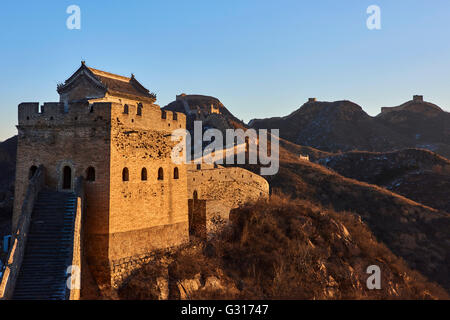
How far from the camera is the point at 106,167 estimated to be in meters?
11.5

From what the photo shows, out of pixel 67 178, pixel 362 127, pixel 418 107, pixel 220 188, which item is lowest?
pixel 220 188

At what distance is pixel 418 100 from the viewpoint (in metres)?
94.2

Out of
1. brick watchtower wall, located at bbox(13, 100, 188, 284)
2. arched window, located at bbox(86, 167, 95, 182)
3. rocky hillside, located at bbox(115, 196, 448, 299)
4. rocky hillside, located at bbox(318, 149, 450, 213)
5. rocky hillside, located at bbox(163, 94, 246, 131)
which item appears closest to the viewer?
brick watchtower wall, located at bbox(13, 100, 188, 284)

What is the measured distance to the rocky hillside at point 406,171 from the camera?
125ft

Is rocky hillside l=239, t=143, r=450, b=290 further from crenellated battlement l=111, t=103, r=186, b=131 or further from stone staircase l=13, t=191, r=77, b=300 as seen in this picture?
stone staircase l=13, t=191, r=77, b=300

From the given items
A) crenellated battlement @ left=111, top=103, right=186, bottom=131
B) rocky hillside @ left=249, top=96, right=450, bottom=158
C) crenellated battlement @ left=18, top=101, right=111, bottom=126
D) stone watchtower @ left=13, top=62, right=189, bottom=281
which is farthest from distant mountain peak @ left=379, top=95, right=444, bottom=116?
crenellated battlement @ left=18, top=101, right=111, bottom=126

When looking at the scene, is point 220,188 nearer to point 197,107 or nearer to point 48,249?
point 48,249

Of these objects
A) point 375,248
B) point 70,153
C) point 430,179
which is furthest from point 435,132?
point 70,153

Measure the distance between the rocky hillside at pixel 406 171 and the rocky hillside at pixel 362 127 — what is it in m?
22.6

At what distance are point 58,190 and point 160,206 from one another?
3498mm

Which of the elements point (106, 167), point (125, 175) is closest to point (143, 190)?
point (125, 175)

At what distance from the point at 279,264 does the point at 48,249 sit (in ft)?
29.0

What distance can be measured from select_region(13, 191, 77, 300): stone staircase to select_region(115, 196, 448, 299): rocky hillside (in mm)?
2301

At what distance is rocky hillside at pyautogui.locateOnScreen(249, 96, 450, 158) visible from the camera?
76.4 m
